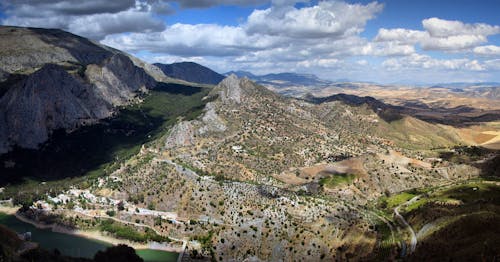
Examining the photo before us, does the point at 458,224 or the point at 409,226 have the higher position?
the point at 458,224

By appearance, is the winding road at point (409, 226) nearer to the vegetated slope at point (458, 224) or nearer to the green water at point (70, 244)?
the vegetated slope at point (458, 224)

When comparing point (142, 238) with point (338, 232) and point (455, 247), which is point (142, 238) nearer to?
point (338, 232)

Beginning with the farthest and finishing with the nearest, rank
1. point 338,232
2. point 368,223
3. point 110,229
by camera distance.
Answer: point 110,229 → point 368,223 → point 338,232

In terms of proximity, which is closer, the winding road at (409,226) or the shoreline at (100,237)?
the winding road at (409,226)

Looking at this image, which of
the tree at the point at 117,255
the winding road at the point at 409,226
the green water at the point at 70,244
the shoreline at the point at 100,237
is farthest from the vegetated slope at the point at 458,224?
Answer: the shoreline at the point at 100,237

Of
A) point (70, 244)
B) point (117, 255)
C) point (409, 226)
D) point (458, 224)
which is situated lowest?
point (70, 244)

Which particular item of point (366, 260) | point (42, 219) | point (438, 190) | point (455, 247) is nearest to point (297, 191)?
point (438, 190)

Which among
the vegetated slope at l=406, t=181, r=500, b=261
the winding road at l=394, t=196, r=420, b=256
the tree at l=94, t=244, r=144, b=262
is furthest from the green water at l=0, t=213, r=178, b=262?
the vegetated slope at l=406, t=181, r=500, b=261

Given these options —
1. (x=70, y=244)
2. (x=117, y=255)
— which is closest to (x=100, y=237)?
(x=70, y=244)

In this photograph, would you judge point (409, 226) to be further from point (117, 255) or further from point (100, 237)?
point (100, 237)
